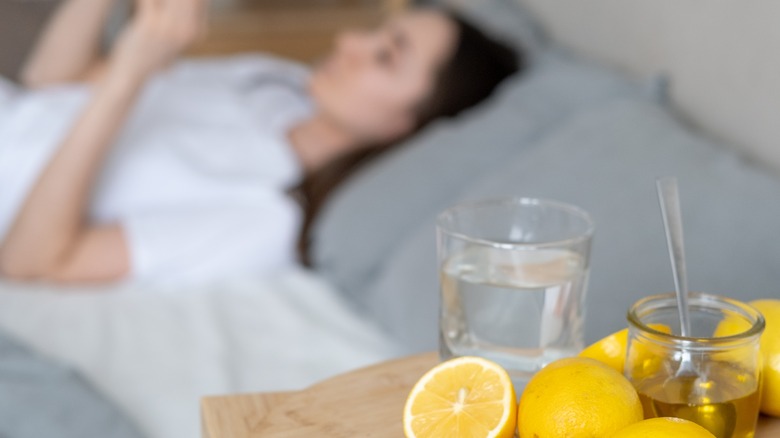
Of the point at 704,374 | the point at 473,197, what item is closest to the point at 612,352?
the point at 704,374

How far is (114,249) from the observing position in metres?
1.69

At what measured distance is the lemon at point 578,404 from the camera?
0.60m

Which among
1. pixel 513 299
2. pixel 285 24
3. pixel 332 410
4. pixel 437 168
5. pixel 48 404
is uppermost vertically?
pixel 513 299

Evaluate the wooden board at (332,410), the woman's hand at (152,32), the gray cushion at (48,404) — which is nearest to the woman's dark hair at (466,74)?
the woman's hand at (152,32)

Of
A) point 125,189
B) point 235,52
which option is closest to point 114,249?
point 125,189

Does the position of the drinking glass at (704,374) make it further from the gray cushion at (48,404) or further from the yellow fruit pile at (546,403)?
the gray cushion at (48,404)

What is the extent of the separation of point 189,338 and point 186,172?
0.46 m

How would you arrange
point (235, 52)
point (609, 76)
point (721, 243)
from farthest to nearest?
point (235, 52) → point (609, 76) → point (721, 243)

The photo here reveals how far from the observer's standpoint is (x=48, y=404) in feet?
3.70

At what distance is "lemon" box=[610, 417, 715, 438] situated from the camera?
22.3 inches

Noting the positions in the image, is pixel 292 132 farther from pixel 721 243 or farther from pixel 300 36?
pixel 300 36

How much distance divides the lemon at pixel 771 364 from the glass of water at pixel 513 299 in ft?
0.47

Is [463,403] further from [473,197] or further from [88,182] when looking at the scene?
[88,182]

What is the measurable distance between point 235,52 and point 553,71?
6.94 feet
